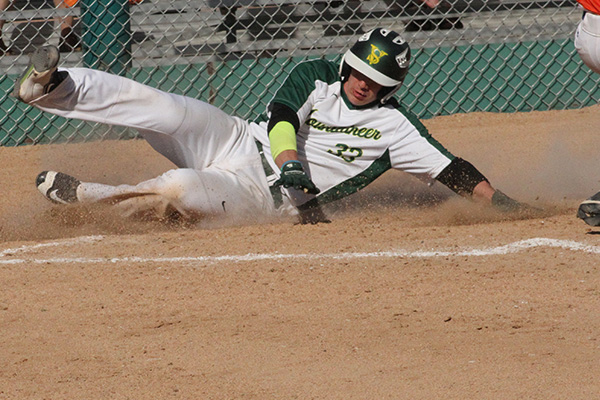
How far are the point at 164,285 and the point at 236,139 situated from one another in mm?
1414

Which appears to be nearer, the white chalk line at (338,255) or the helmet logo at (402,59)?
the white chalk line at (338,255)

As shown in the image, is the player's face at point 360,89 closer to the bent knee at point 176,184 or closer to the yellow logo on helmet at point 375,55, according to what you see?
the yellow logo on helmet at point 375,55

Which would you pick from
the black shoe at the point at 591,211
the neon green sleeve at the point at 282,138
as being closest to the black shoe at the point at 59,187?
the neon green sleeve at the point at 282,138

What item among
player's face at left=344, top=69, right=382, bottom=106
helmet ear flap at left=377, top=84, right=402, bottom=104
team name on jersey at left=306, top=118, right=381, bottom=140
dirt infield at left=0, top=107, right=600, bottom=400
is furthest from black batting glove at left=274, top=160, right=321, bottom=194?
helmet ear flap at left=377, top=84, right=402, bottom=104

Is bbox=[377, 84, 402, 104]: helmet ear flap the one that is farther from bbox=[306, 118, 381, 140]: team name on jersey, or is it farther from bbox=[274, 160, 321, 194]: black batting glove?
bbox=[274, 160, 321, 194]: black batting glove

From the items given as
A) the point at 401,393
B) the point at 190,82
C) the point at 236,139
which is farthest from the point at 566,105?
the point at 401,393

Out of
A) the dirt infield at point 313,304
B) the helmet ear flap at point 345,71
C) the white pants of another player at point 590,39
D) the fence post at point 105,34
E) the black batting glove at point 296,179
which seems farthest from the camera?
the fence post at point 105,34

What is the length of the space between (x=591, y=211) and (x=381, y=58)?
4.16ft

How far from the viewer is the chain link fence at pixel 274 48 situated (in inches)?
262

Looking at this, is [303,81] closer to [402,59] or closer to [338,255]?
[402,59]

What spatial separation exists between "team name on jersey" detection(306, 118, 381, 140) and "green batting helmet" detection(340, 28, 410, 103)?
25 cm

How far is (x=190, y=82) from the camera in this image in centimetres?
691

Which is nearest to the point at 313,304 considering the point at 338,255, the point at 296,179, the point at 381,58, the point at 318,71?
the point at 338,255

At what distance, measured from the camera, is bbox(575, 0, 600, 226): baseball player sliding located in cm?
366
